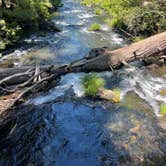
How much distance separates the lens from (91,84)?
11.8m

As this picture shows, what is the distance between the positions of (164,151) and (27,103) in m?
4.91

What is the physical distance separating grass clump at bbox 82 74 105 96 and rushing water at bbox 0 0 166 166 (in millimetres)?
277

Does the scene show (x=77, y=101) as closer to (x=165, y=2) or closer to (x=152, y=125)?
(x=152, y=125)

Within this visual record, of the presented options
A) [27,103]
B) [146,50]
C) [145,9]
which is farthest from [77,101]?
[145,9]

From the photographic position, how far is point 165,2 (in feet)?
59.2

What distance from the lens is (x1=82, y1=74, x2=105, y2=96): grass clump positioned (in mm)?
11487

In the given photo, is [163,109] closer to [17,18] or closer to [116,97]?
[116,97]

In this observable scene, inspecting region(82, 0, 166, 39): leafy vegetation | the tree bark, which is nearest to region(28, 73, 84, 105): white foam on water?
the tree bark

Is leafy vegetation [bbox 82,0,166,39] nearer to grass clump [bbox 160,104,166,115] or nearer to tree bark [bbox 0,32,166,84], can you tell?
tree bark [bbox 0,32,166,84]

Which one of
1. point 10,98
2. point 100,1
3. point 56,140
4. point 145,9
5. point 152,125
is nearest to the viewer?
point 56,140

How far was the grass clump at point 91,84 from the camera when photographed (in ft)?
37.7

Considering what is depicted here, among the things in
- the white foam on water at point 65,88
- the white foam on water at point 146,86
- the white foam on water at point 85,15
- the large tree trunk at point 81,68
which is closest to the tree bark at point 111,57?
the large tree trunk at point 81,68

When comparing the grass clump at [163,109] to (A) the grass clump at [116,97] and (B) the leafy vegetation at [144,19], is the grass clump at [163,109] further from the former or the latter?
(B) the leafy vegetation at [144,19]

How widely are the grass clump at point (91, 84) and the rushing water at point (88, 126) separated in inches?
10.9
